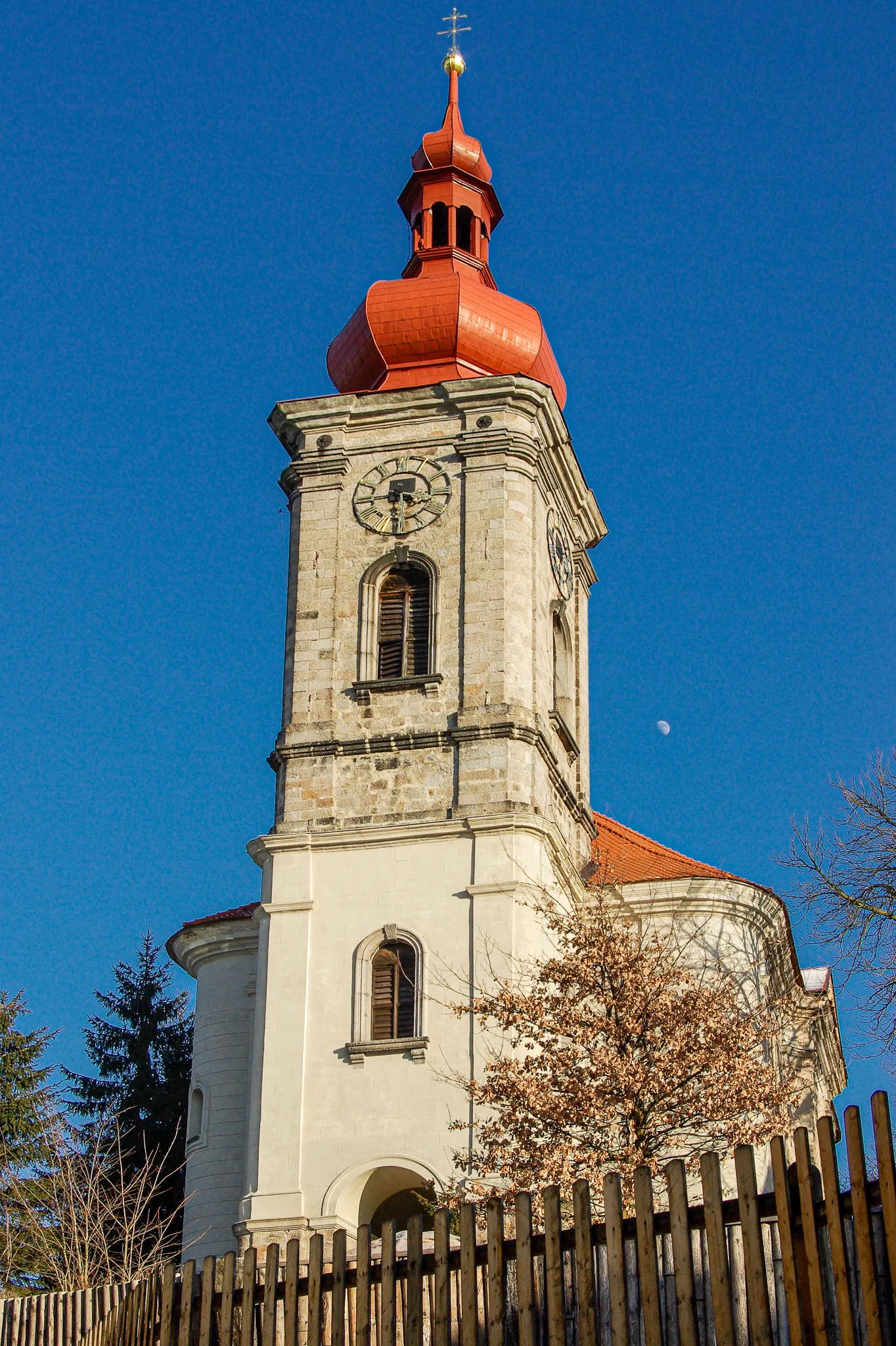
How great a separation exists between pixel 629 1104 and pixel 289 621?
43.8ft

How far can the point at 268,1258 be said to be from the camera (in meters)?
9.84

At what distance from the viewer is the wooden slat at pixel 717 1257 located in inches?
337

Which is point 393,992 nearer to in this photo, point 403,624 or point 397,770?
point 397,770

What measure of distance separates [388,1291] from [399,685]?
62.7ft

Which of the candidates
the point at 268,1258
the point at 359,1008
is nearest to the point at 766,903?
the point at 359,1008

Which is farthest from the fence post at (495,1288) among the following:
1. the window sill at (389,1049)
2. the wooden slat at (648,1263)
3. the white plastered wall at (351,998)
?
the window sill at (389,1049)

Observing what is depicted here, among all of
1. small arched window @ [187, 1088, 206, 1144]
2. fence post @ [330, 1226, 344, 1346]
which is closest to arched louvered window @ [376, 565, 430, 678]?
small arched window @ [187, 1088, 206, 1144]

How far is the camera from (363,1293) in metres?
9.52

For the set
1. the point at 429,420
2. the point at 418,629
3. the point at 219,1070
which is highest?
the point at 429,420

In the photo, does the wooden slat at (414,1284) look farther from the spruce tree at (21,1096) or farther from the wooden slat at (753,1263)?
the spruce tree at (21,1096)

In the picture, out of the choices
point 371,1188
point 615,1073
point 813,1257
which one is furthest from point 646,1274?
point 371,1188

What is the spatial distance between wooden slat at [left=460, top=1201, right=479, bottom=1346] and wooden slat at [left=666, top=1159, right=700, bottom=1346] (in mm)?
1019

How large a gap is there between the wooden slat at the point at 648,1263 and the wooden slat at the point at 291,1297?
6.42 feet

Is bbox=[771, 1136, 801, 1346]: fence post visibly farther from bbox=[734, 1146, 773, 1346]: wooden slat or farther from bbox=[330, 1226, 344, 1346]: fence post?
bbox=[330, 1226, 344, 1346]: fence post
